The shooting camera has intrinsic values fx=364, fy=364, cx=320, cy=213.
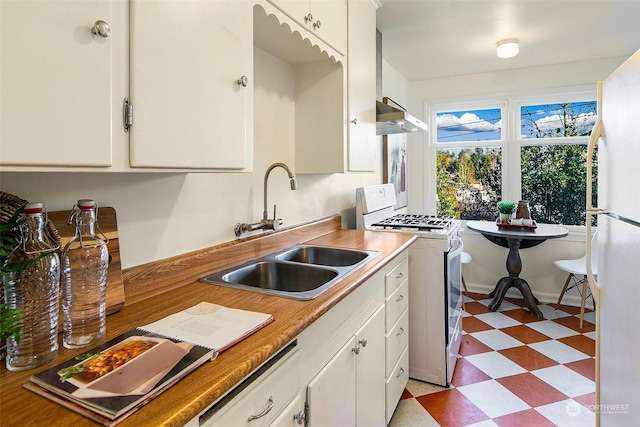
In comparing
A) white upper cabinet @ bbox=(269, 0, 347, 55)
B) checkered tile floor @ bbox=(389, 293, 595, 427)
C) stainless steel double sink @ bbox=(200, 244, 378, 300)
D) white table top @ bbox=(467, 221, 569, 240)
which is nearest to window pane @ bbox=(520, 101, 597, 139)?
white table top @ bbox=(467, 221, 569, 240)

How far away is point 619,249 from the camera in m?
1.28

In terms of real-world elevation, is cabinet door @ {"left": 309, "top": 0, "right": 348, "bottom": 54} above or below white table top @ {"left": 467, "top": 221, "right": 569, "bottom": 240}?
above

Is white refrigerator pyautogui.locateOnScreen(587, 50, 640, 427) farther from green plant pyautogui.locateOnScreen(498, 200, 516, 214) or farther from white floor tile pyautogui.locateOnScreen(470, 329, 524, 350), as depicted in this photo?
green plant pyautogui.locateOnScreen(498, 200, 516, 214)

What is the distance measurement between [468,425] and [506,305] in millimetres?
2128

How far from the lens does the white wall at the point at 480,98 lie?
377 cm

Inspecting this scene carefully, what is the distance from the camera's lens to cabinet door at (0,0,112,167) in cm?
62

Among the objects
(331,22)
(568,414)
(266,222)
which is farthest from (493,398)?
(331,22)

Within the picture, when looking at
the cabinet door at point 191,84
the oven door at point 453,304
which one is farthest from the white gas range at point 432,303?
the cabinet door at point 191,84

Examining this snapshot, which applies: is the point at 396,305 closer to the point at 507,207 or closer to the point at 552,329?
the point at 552,329

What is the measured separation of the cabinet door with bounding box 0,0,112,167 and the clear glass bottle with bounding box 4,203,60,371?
0.17 m

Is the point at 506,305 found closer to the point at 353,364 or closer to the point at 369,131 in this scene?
the point at 369,131

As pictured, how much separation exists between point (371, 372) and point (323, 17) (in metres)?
1.68

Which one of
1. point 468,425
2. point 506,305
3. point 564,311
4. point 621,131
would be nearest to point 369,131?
point 621,131

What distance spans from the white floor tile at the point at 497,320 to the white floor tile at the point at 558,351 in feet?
1.21
